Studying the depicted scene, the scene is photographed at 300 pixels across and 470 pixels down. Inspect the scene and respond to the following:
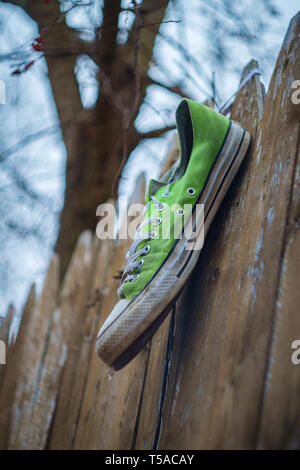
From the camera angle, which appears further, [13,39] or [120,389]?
[13,39]

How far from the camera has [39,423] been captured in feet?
6.18


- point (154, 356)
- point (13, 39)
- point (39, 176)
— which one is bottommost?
point (154, 356)

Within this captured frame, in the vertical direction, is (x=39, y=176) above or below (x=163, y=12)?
below

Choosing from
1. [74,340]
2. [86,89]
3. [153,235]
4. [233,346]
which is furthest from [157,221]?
[86,89]

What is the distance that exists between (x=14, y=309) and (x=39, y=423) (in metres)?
0.55

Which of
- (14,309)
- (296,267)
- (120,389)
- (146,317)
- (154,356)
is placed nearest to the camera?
(296,267)

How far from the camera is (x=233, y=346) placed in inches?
32.0

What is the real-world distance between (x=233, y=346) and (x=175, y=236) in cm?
35

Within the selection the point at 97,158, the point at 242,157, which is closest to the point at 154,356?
the point at 242,157

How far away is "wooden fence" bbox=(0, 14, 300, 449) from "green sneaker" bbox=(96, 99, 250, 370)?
62mm

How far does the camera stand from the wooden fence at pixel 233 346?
0.70 m

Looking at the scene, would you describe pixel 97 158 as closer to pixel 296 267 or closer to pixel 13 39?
pixel 13 39

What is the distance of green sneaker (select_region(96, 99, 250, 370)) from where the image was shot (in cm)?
100

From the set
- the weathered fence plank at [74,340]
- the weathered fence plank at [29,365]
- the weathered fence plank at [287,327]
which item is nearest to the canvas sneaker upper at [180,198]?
the weathered fence plank at [287,327]
